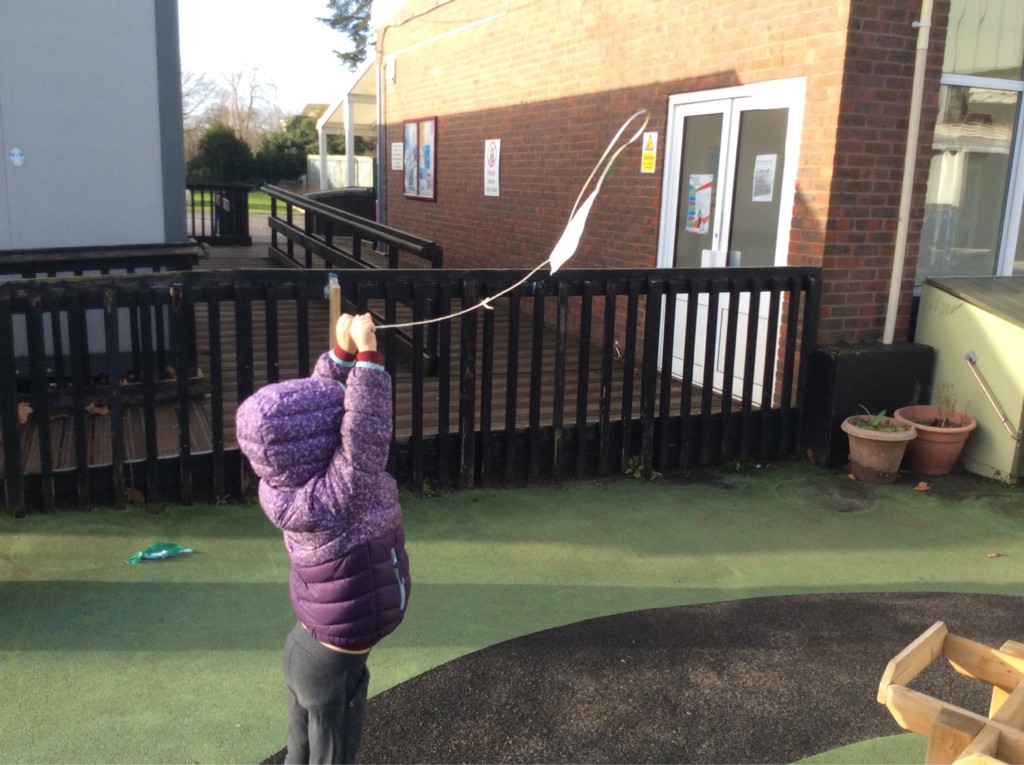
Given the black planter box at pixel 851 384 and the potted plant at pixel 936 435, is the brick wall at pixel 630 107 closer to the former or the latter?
the black planter box at pixel 851 384

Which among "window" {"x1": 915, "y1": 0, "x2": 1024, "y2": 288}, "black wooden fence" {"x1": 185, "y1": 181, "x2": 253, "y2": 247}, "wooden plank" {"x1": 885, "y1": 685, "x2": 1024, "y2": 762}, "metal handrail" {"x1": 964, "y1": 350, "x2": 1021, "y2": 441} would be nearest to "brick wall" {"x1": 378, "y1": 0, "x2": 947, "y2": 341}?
"window" {"x1": 915, "y1": 0, "x2": 1024, "y2": 288}

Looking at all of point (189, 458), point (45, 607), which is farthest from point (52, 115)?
point (45, 607)

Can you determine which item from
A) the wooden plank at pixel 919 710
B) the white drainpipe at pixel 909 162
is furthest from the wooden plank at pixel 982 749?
the white drainpipe at pixel 909 162

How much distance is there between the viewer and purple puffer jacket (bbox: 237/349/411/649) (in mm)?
2221

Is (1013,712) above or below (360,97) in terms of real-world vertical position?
below

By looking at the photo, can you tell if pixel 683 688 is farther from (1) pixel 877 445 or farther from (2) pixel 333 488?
(1) pixel 877 445

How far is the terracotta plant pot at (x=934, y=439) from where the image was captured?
586 centimetres

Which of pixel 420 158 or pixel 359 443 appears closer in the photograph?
pixel 359 443

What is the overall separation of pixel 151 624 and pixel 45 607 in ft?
1.56

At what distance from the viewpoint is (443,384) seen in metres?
5.42

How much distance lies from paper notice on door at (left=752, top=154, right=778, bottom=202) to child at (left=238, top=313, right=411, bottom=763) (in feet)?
16.1

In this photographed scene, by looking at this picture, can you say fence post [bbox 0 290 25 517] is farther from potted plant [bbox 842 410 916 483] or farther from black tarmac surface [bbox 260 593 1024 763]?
potted plant [bbox 842 410 916 483]

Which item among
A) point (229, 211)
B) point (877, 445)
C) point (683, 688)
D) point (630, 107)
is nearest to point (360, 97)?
point (229, 211)

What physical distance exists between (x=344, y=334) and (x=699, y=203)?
5.52 m
